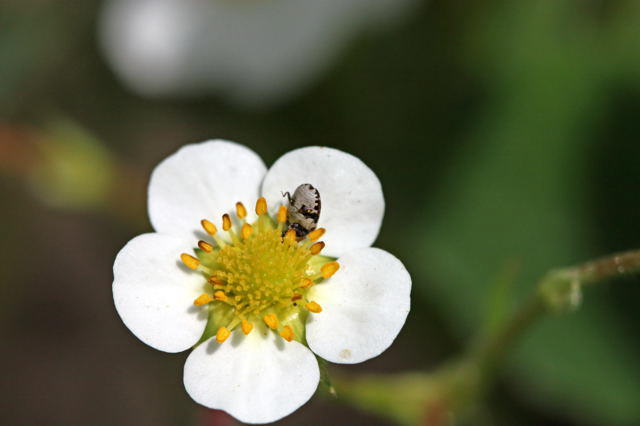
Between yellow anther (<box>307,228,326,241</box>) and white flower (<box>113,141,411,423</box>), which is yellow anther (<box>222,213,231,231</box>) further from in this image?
yellow anther (<box>307,228,326,241</box>)

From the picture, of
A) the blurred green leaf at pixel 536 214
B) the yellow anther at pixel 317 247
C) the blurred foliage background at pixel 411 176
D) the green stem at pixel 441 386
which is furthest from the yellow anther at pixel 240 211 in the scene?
the blurred green leaf at pixel 536 214

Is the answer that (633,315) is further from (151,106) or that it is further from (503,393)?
(151,106)

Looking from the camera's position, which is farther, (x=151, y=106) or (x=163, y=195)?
(x=151, y=106)

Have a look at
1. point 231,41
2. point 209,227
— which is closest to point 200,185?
point 209,227

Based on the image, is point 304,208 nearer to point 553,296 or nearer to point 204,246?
point 204,246

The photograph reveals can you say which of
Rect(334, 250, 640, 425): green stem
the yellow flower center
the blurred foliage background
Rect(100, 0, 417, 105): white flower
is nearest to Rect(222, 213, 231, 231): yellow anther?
the yellow flower center

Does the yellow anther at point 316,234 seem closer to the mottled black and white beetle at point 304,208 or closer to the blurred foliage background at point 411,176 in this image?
the mottled black and white beetle at point 304,208

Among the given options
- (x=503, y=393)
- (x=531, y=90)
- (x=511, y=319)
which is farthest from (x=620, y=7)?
(x=511, y=319)
